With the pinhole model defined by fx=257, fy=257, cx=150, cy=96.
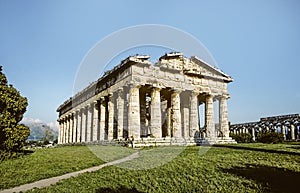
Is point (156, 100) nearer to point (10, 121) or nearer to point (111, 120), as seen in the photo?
point (111, 120)

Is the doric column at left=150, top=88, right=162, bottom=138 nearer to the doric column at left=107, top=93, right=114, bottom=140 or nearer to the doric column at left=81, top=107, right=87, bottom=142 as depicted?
the doric column at left=107, top=93, right=114, bottom=140

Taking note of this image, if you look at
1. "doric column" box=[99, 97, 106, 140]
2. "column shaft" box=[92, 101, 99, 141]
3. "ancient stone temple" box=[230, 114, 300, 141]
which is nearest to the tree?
"doric column" box=[99, 97, 106, 140]

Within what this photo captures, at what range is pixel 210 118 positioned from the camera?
131 ft

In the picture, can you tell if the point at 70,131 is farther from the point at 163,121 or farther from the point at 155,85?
the point at 155,85

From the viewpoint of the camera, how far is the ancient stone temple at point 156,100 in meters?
32.3

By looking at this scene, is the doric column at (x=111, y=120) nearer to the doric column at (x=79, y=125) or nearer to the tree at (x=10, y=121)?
the doric column at (x=79, y=125)

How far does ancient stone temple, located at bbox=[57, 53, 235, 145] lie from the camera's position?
3234 centimetres

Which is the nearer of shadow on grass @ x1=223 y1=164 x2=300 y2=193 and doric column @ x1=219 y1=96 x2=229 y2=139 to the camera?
shadow on grass @ x1=223 y1=164 x2=300 y2=193

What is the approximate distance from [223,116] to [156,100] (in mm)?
13812

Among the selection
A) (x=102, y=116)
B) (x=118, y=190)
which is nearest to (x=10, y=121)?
(x=118, y=190)

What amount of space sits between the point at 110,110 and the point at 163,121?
12.4 meters

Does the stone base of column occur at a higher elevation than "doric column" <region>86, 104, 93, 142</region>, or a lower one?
lower

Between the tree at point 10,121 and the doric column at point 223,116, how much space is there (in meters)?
29.2

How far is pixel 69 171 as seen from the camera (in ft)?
51.2
